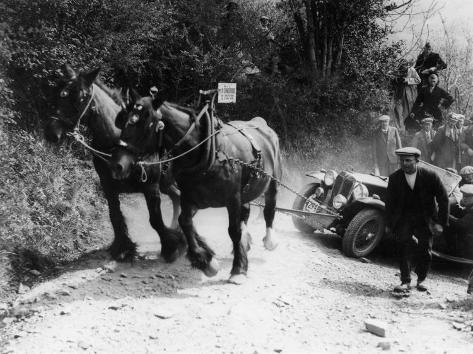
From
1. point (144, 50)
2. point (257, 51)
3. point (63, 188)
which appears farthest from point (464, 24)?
point (63, 188)

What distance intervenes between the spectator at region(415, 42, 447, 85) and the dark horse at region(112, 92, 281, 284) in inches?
426

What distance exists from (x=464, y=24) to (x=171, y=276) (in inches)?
1023

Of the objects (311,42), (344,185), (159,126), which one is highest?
A: (311,42)

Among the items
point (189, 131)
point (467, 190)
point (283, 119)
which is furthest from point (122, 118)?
point (283, 119)

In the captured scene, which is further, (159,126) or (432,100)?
(432,100)

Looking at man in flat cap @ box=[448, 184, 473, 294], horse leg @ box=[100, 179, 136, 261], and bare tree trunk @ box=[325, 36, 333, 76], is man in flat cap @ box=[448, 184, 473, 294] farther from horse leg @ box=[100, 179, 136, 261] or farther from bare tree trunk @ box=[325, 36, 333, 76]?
bare tree trunk @ box=[325, 36, 333, 76]

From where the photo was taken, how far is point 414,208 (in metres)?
6.29

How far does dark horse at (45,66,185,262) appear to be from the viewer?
559 cm

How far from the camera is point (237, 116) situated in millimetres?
12961

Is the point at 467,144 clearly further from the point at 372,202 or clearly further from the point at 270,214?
the point at 270,214

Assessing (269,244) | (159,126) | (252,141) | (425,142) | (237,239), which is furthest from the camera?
(425,142)

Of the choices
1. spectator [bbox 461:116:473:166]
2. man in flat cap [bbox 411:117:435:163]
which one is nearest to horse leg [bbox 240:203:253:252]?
man in flat cap [bbox 411:117:435:163]

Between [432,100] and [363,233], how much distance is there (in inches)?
311

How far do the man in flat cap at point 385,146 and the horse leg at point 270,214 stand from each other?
3617 mm
